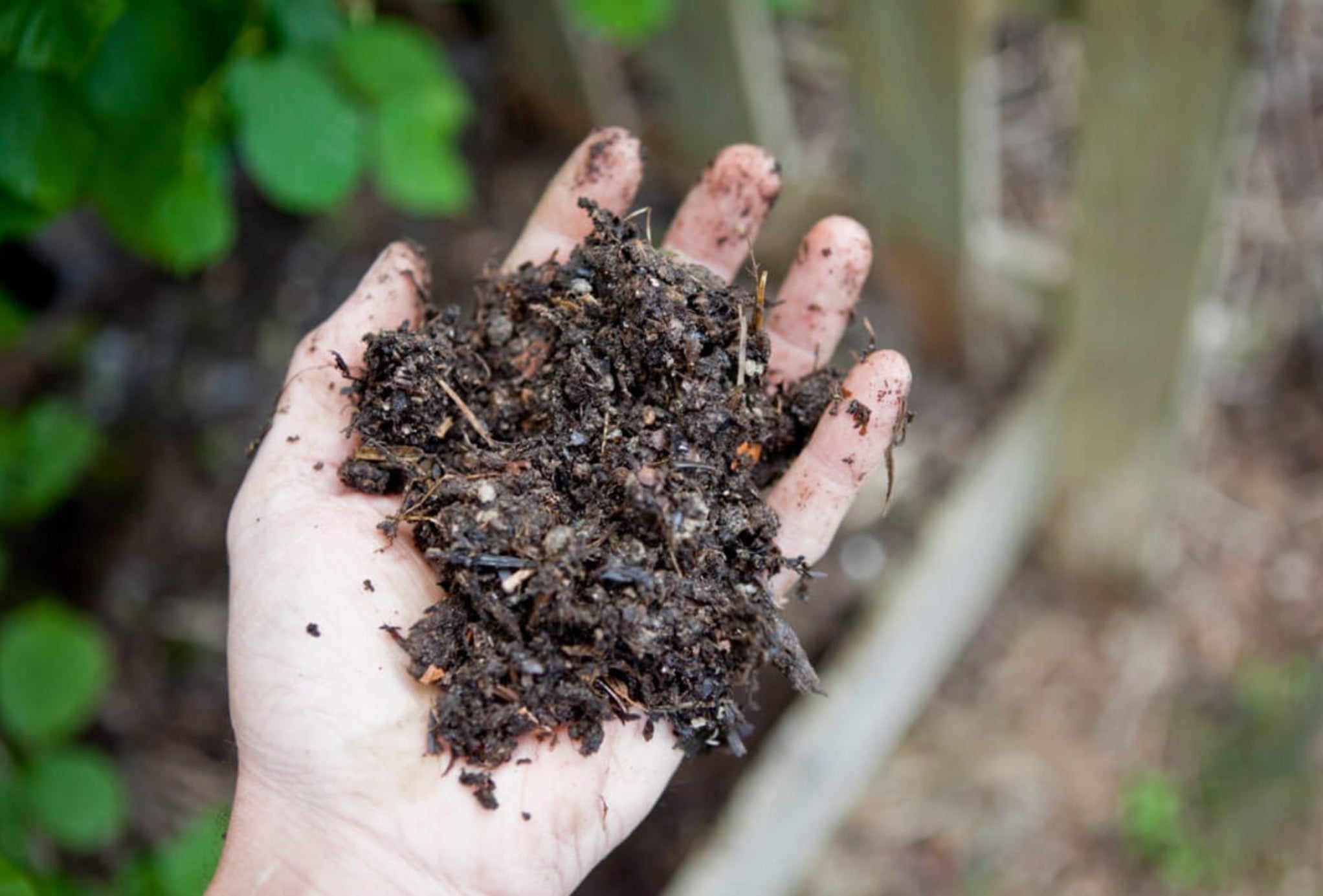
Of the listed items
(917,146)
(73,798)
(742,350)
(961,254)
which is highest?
(917,146)

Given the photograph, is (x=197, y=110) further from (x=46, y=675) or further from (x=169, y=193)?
(x=46, y=675)

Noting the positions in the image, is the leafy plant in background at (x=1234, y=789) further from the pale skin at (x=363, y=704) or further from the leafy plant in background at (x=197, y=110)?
the leafy plant in background at (x=197, y=110)

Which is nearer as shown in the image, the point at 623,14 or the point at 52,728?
the point at 623,14

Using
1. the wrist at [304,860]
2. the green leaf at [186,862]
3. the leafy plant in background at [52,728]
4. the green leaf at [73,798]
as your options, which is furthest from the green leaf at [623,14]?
the green leaf at [73,798]

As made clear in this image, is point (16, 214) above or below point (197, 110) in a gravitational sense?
below

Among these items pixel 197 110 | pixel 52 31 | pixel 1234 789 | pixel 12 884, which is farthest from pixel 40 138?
pixel 1234 789

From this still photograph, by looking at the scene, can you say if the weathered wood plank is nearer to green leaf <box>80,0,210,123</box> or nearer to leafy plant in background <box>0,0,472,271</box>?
leafy plant in background <box>0,0,472,271</box>

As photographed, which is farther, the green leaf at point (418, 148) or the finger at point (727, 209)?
the green leaf at point (418, 148)
